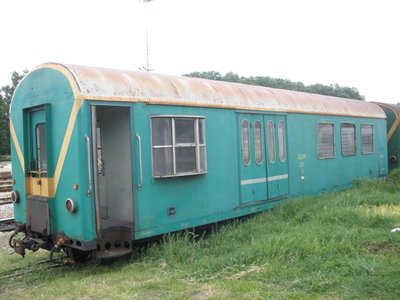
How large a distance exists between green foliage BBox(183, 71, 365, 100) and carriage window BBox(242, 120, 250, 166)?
36.2 m

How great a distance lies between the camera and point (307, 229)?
6969 mm

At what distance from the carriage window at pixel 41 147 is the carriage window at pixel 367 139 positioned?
359 inches

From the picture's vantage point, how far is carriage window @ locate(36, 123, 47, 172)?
22.4ft

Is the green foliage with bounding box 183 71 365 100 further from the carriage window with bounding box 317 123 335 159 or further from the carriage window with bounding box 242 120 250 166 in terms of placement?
the carriage window with bounding box 242 120 250 166

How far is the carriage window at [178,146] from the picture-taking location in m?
6.85

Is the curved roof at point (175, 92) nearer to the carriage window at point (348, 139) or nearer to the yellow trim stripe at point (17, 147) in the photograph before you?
the carriage window at point (348, 139)

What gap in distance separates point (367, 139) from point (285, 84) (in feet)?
116

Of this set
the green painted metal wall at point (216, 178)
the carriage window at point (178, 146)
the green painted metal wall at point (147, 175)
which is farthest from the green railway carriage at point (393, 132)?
the carriage window at point (178, 146)

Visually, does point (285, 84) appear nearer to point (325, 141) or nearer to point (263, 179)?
point (325, 141)

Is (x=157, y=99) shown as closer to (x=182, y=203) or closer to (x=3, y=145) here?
(x=182, y=203)

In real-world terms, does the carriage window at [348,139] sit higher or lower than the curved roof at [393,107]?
lower

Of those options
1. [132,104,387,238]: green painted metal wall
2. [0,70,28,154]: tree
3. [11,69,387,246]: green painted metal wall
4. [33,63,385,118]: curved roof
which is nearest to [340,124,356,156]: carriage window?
[132,104,387,238]: green painted metal wall

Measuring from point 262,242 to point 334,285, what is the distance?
1740 millimetres

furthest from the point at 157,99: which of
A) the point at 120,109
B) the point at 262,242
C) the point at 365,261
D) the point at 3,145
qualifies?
the point at 3,145
